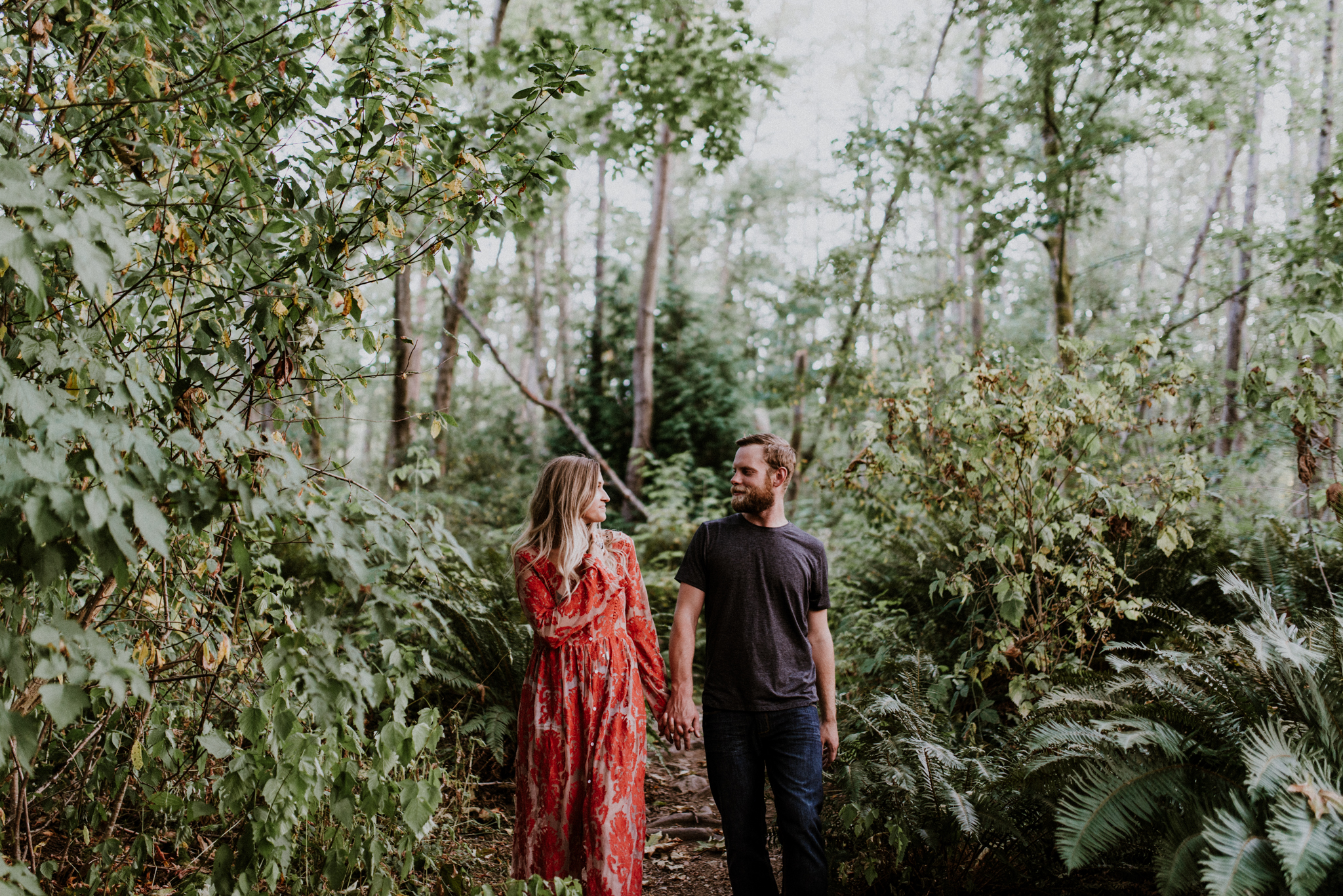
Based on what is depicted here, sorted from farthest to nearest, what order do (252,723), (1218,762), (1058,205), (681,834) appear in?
(1058,205)
(681,834)
(1218,762)
(252,723)

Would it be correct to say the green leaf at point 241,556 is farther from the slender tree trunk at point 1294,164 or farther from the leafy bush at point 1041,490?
the slender tree trunk at point 1294,164

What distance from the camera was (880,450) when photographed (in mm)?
5477

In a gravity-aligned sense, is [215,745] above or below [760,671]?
below

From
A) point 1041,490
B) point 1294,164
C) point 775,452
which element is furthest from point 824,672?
point 1294,164

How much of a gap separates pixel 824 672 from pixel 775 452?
1031 mm

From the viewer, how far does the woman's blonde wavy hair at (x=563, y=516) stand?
3.71 metres

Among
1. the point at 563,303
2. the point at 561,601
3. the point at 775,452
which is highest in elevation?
the point at 563,303

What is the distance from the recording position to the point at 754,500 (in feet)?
12.2

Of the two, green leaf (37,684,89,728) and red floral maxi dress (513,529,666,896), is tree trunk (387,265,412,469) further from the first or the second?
green leaf (37,684,89,728)

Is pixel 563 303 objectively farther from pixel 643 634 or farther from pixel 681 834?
pixel 643 634

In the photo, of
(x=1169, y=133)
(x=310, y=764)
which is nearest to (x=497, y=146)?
(x=310, y=764)

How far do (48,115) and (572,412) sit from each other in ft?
49.0

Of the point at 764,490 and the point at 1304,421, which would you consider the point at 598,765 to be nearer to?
the point at 764,490

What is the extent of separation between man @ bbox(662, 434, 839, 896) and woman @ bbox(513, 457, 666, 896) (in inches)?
10.1
